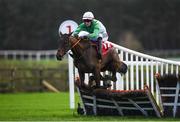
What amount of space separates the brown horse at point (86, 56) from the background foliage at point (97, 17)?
185ft

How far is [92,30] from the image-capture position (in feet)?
62.0

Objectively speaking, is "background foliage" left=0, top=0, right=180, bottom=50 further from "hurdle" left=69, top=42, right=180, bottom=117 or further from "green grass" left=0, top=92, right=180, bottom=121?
"hurdle" left=69, top=42, right=180, bottom=117

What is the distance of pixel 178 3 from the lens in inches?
3214

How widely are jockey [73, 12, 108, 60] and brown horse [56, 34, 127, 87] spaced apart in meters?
0.16

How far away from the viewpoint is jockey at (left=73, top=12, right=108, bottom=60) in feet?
61.2

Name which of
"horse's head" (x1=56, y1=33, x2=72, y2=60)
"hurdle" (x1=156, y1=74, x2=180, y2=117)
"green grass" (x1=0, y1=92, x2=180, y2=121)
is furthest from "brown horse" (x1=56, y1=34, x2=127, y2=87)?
"hurdle" (x1=156, y1=74, x2=180, y2=117)

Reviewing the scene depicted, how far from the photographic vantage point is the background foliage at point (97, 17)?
77.1 metres

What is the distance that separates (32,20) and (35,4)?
275 cm

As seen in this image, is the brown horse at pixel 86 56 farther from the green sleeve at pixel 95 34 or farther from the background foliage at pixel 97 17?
the background foliage at pixel 97 17

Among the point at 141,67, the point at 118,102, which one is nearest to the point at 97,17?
the point at 141,67

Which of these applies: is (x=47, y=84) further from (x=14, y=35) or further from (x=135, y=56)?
(x=14, y=35)

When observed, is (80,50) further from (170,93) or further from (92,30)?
(170,93)

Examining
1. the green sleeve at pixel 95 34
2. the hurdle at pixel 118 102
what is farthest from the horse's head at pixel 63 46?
the hurdle at pixel 118 102

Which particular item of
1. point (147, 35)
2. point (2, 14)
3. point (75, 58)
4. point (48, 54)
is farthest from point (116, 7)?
point (75, 58)
